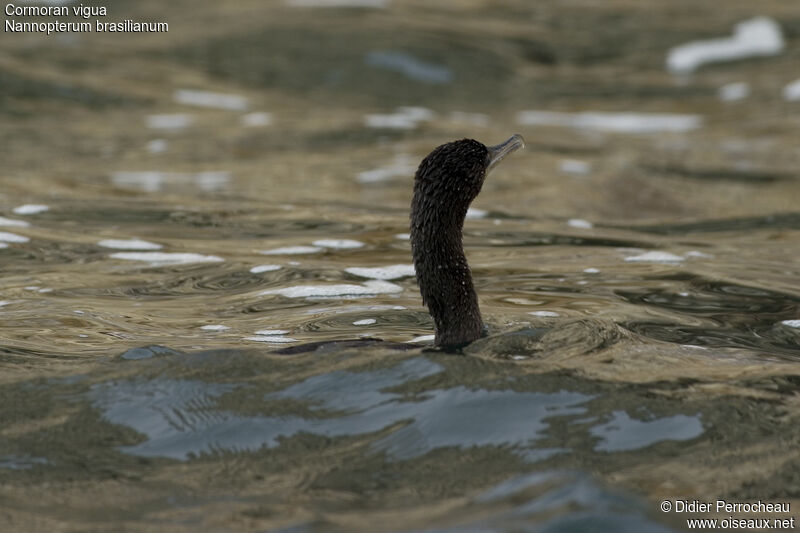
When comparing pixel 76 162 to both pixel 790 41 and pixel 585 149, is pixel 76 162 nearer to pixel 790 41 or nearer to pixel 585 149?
pixel 585 149

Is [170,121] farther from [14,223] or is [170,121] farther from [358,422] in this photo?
[358,422]

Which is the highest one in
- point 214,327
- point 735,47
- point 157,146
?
point 735,47

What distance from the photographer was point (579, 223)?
1010cm

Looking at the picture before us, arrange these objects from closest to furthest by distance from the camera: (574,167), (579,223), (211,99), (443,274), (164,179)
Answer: (443,274) → (579,223) → (164,179) → (574,167) → (211,99)

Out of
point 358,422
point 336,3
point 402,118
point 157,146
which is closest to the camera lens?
point 358,422

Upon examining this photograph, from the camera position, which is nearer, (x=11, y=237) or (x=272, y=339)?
(x=272, y=339)

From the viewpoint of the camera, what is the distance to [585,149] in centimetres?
1345

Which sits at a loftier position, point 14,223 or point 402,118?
point 402,118

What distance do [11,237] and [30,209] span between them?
110cm

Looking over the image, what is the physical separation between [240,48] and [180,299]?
33.5 feet

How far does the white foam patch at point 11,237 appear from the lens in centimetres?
866

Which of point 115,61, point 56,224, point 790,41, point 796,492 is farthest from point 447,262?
point 790,41

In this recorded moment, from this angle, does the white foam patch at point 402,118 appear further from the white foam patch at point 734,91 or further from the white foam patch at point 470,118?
the white foam patch at point 734,91

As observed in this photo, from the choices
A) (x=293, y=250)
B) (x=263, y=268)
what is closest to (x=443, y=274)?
(x=263, y=268)
